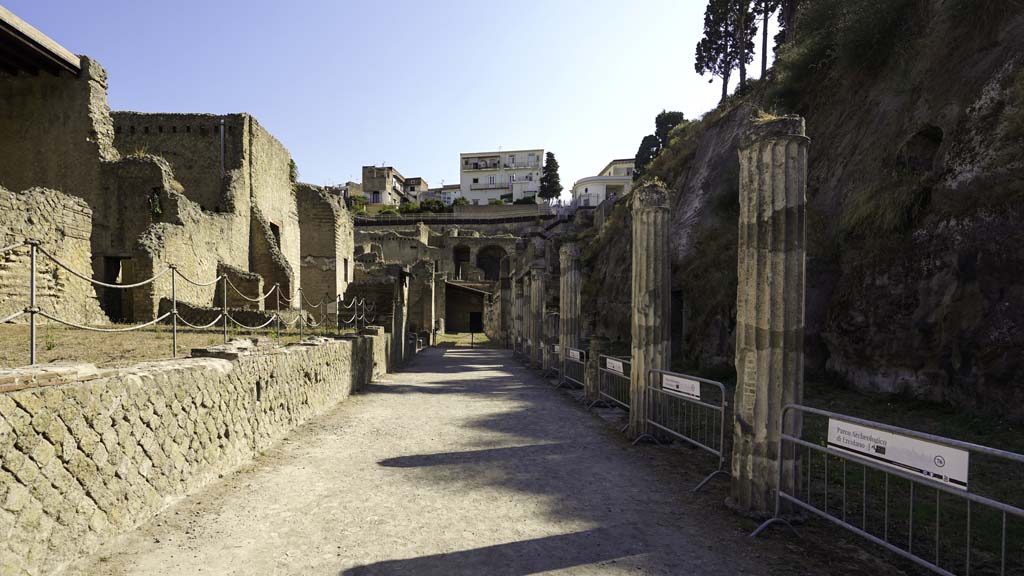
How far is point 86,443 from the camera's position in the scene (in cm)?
398

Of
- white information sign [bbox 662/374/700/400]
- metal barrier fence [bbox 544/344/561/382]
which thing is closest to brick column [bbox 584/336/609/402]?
white information sign [bbox 662/374/700/400]

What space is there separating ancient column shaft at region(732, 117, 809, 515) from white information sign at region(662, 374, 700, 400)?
135cm

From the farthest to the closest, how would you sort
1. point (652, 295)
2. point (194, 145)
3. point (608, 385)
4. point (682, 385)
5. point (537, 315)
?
point (194, 145), point (537, 315), point (608, 385), point (652, 295), point (682, 385)

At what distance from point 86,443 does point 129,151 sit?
24.0 meters

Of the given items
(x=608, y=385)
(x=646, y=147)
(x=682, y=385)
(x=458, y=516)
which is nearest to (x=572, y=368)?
(x=608, y=385)

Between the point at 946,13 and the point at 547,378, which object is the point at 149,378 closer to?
the point at 547,378

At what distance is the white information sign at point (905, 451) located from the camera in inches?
131

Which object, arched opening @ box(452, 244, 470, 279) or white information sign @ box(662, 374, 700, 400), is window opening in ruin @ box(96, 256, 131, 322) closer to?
white information sign @ box(662, 374, 700, 400)

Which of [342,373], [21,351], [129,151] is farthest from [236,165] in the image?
[21,351]

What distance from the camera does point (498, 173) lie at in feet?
341

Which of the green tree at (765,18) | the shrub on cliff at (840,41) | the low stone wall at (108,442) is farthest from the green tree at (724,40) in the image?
the low stone wall at (108,442)

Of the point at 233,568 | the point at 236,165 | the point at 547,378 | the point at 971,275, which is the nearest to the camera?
the point at 233,568

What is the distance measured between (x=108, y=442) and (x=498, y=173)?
4034 inches

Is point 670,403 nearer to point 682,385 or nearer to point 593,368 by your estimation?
point 682,385
